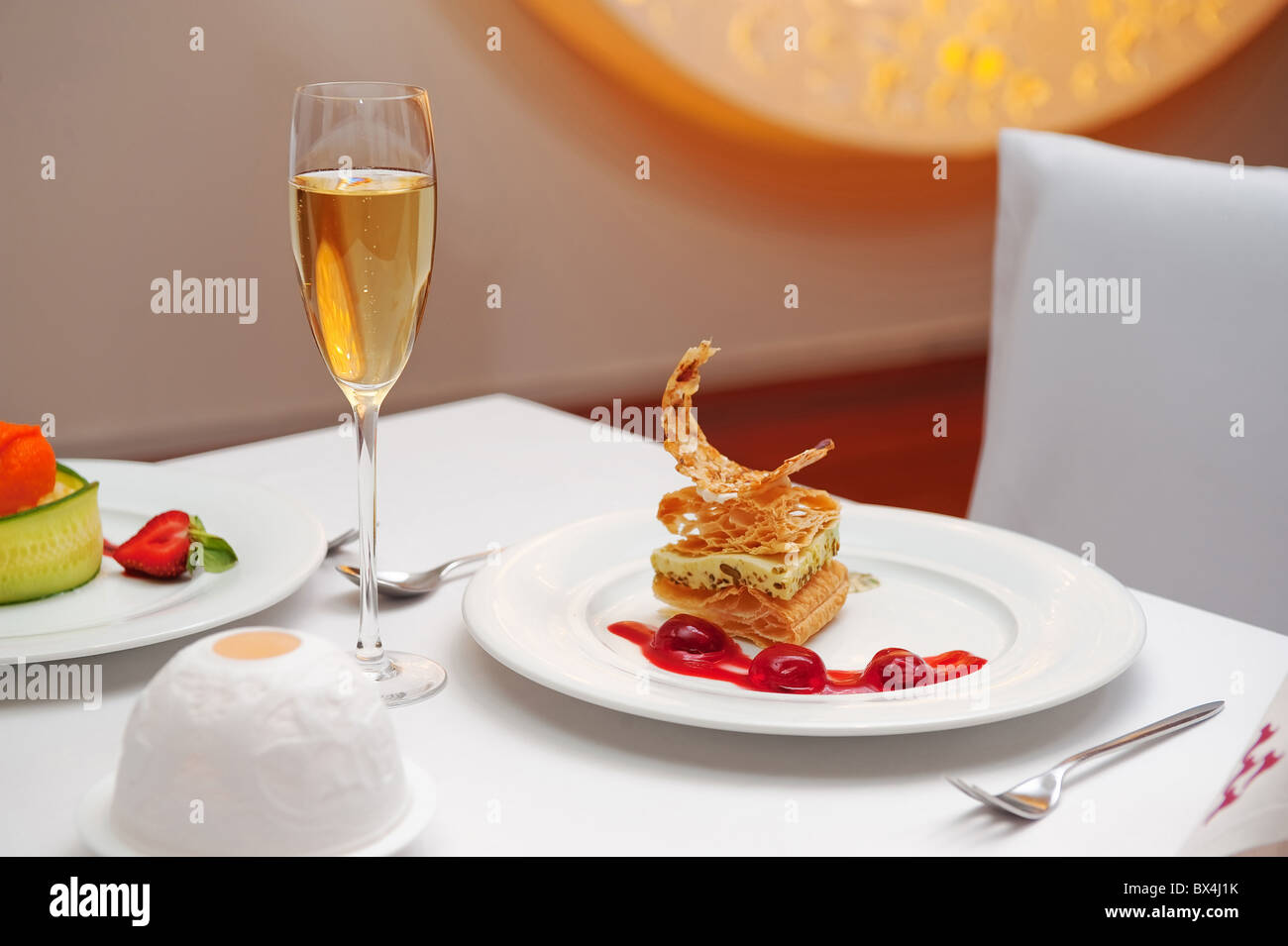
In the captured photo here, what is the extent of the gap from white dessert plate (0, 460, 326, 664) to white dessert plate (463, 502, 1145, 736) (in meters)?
0.16

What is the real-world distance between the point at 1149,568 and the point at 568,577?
2.88 feet

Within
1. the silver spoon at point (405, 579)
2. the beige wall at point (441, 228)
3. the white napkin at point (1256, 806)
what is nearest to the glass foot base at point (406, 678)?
the silver spoon at point (405, 579)

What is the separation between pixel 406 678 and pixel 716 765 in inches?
8.8

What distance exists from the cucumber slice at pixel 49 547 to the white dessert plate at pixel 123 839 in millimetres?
333

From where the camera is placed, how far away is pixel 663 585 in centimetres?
92

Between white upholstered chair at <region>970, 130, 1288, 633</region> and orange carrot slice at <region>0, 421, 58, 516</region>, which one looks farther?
white upholstered chair at <region>970, 130, 1288, 633</region>

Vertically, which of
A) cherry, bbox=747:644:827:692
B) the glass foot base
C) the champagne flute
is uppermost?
the champagne flute

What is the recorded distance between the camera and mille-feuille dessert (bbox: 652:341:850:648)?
2.86 feet

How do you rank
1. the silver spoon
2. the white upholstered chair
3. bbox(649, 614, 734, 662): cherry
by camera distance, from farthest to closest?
the white upholstered chair, the silver spoon, bbox(649, 614, 734, 662): cherry

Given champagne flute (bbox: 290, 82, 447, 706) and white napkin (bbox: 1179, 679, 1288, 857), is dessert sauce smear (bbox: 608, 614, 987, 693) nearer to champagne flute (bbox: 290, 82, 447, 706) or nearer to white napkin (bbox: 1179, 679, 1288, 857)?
champagne flute (bbox: 290, 82, 447, 706)

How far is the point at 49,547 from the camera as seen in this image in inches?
35.5

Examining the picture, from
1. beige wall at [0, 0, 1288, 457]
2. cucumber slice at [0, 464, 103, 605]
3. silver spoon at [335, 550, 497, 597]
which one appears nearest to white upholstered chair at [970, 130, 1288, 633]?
silver spoon at [335, 550, 497, 597]
